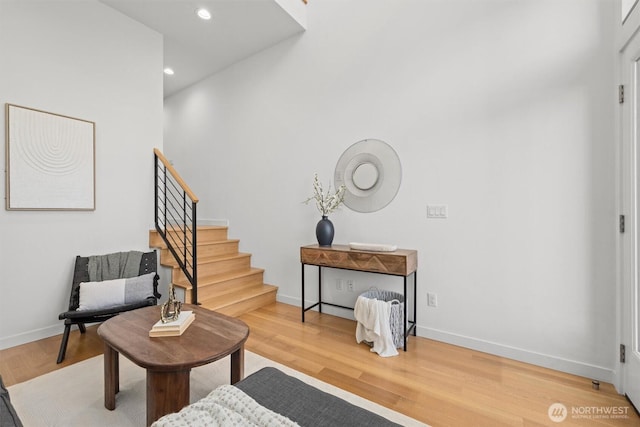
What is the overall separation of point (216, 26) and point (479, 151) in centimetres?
320

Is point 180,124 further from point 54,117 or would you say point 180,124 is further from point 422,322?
point 422,322

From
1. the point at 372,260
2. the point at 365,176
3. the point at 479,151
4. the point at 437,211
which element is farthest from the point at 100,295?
the point at 479,151

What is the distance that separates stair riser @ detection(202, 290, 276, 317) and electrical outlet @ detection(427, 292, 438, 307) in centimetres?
186

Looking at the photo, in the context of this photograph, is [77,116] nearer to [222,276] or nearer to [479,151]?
[222,276]

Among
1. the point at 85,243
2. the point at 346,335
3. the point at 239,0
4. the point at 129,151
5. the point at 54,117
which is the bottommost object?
the point at 346,335

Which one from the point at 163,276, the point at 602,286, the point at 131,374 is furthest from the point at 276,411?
the point at 163,276

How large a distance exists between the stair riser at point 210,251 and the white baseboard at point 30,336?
1.00m

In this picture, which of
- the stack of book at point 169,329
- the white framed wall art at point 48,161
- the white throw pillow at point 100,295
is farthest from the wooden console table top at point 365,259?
the white framed wall art at point 48,161

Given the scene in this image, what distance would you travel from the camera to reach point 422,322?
263 cm

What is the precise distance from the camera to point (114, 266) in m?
2.70

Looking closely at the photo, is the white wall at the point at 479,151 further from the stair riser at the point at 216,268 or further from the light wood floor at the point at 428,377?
the stair riser at the point at 216,268

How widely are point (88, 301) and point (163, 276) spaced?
0.85 metres

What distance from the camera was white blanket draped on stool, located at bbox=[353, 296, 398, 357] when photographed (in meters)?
2.28

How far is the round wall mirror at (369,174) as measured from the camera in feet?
9.15
